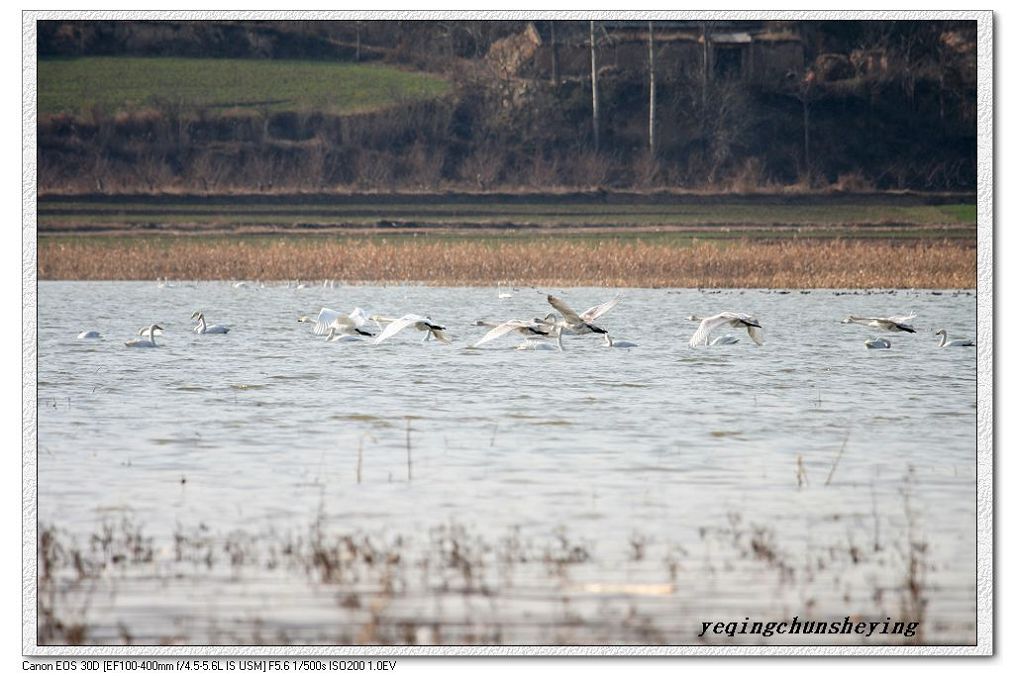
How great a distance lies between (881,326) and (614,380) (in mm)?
3605

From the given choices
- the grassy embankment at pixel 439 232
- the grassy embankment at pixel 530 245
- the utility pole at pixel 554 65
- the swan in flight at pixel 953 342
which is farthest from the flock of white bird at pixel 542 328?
the grassy embankment at pixel 530 245

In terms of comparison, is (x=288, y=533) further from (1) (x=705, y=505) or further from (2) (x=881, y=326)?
(2) (x=881, y=326)

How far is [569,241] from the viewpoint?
26.2 m

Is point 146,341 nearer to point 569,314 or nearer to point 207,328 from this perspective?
point 207,328

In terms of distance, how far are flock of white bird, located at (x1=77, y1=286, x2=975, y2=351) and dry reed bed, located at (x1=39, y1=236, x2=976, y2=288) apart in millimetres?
4838

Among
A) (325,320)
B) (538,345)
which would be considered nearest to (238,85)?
(325,320)

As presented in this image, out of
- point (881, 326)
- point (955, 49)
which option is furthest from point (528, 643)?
point (881, 326)

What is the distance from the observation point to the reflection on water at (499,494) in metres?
6.79

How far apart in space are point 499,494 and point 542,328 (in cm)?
681

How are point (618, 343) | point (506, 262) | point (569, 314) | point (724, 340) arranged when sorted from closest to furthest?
point (569, 314) → point (618, 343) → point (724, 340) → point (506, 262)

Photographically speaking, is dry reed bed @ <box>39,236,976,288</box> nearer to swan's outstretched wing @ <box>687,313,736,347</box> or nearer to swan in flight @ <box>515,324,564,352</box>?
swan in flight @ <box>515,324,564,352</box>

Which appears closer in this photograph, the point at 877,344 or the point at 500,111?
the point at 877,344

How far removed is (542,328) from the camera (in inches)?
609

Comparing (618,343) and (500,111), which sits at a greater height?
(500,111)
